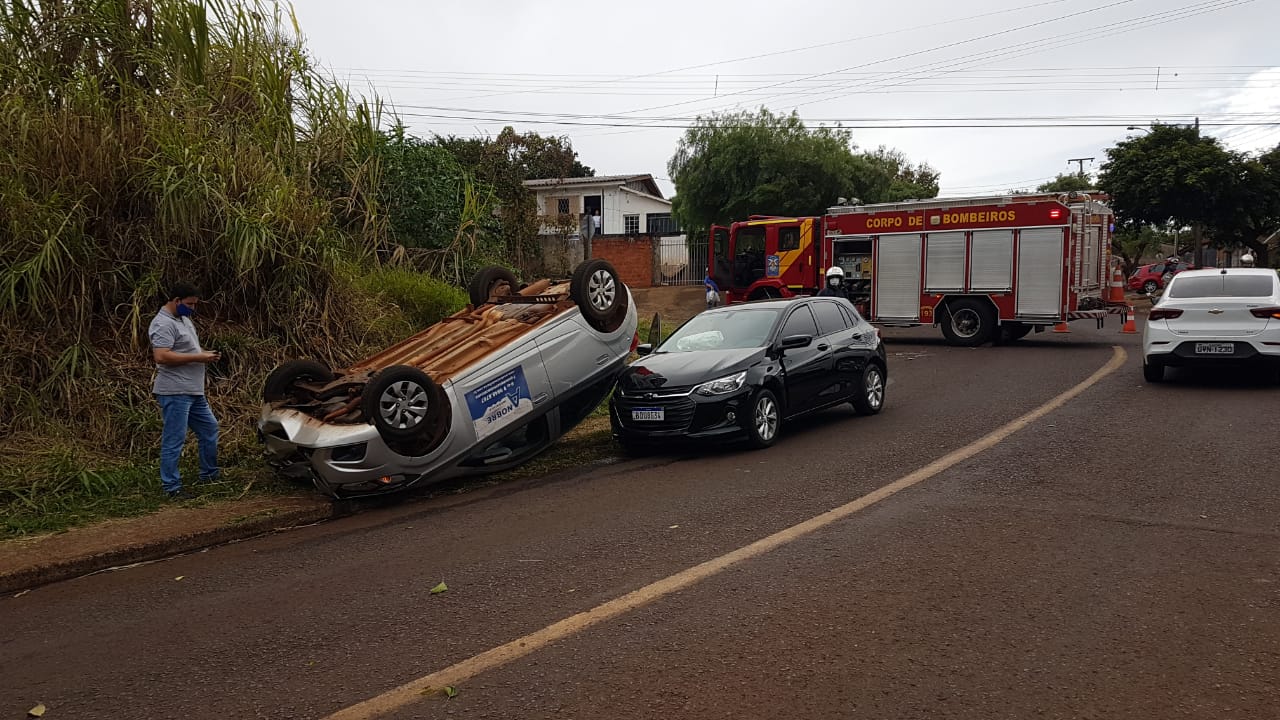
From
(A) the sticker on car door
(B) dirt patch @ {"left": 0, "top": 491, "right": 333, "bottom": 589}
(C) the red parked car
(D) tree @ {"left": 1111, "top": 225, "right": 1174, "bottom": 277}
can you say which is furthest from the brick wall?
(B) dirt patch @ {"left": 0, "top": 491, "right": 333, "bottom": 589}

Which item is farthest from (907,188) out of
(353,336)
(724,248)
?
(353,336)

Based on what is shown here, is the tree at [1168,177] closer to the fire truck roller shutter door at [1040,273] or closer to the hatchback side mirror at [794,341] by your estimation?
the fire truck roller shutter door at [1040,273]

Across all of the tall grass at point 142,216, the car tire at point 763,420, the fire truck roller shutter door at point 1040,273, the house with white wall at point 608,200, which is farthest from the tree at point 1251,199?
the tall grass at point 142,216

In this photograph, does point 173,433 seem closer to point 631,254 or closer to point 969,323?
point 969,323

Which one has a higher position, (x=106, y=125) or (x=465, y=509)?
(x=106, y=125)

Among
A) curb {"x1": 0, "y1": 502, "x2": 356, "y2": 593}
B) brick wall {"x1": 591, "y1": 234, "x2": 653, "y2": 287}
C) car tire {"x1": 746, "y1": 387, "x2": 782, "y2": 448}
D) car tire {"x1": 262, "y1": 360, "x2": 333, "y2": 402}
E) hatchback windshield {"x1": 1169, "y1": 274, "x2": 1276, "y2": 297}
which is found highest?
brick wall {"x1": 591, "y1": 234, "x2": 653, "y2": 287}

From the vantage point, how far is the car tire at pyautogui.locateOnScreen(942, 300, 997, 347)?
19.4 metres

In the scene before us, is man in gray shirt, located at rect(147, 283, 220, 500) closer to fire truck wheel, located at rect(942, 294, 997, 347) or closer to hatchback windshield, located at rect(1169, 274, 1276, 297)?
hatchback windshield, located at rect(1169, 274, 1276, 297)

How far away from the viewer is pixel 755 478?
811 centimetres

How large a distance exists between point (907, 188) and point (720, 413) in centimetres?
4442

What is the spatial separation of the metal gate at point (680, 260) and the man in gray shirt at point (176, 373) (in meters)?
27.9

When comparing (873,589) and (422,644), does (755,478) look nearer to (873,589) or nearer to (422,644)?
(873,589)

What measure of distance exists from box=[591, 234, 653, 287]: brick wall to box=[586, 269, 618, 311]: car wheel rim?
25.6 meters

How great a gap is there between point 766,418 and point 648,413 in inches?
46.8
